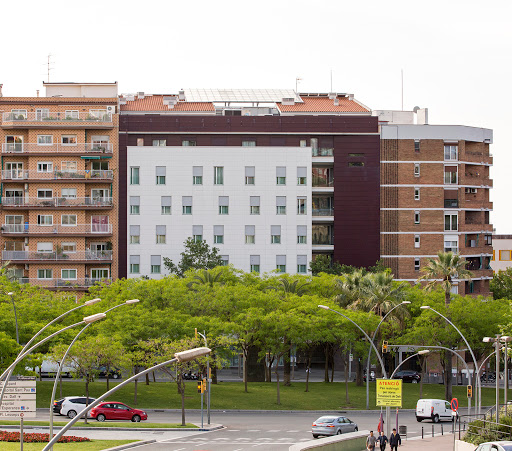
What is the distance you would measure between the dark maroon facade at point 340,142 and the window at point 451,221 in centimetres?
827

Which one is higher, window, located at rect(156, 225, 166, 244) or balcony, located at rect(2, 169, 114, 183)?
balcony, located at rect(2, 169, 114, 183)

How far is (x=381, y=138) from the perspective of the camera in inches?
3720

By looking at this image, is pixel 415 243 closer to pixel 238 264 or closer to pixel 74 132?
pixel 238 264

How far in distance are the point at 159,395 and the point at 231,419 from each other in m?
10.2

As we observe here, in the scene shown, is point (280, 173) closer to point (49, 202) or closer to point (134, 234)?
point (134, 234)

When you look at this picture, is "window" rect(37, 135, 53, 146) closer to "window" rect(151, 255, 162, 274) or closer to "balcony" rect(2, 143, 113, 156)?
"balcony" rect(2, 143, 113, 156)

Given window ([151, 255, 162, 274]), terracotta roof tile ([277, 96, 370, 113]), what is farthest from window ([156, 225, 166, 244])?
terracotta roof tile ([277, 96, 370, 113])

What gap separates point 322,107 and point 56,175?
3149 centimetres

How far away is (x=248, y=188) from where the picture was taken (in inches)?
3634

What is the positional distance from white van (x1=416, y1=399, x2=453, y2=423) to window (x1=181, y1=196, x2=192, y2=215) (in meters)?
41.4

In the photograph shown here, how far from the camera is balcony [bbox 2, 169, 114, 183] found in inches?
3482

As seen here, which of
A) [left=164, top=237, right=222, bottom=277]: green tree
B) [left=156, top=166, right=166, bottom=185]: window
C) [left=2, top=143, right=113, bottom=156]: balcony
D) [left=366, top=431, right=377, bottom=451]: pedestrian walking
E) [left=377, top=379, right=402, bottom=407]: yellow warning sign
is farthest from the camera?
[left=156, top=166, right=166, bottom=185]: window

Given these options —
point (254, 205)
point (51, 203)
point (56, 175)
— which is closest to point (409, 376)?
point (254, 205)

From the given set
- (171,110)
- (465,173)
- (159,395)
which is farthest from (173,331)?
(465,173)
